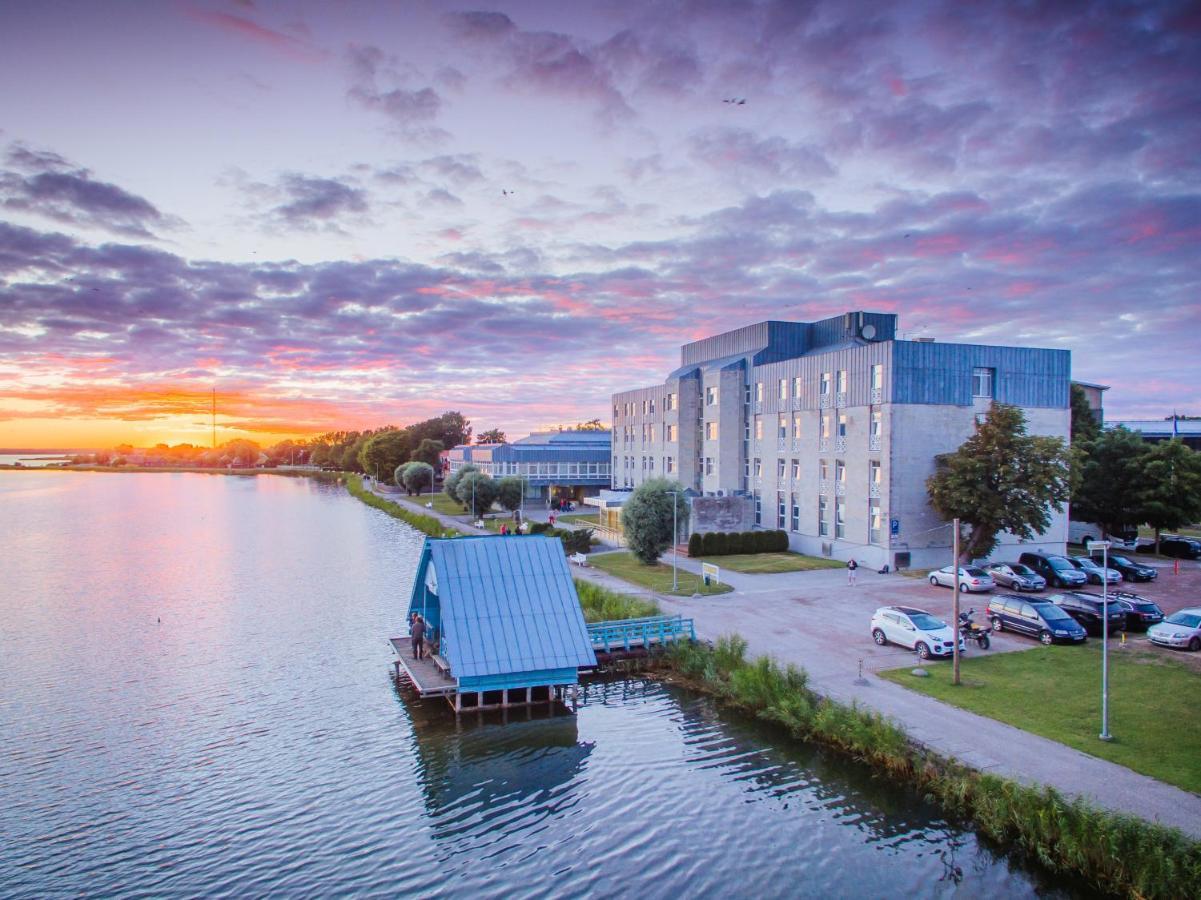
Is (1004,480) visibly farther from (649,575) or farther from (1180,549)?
(649,575)

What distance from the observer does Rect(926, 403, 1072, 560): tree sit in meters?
42.5

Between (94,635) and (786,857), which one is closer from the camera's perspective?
(786,857)

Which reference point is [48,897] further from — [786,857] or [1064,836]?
[1064,836]

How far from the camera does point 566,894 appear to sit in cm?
1553

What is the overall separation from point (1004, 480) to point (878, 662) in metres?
21.1

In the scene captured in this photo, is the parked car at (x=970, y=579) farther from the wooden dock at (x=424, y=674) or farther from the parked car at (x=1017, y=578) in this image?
the wooden dock at (x=424, y=674)

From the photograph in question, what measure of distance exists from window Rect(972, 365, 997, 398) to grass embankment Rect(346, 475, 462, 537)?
41.3m

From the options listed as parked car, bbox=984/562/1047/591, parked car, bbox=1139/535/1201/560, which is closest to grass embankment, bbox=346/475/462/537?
parked car, bbox=984/562/1047/591


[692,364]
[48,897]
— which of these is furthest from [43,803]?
[692,364]

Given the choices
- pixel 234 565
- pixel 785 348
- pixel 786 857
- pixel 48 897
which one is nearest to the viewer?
pixel 48 897

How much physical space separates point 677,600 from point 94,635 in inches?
1109

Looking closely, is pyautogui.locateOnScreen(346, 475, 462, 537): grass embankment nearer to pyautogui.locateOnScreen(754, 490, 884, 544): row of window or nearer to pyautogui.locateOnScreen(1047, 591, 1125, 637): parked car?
pyautogui.locateOnScreen(754, 490, 884, 544): row of window

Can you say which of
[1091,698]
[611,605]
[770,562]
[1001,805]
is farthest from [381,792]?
[770,562]

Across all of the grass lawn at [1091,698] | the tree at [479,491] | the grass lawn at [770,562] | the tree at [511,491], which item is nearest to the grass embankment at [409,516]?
the tree at [479,491]
